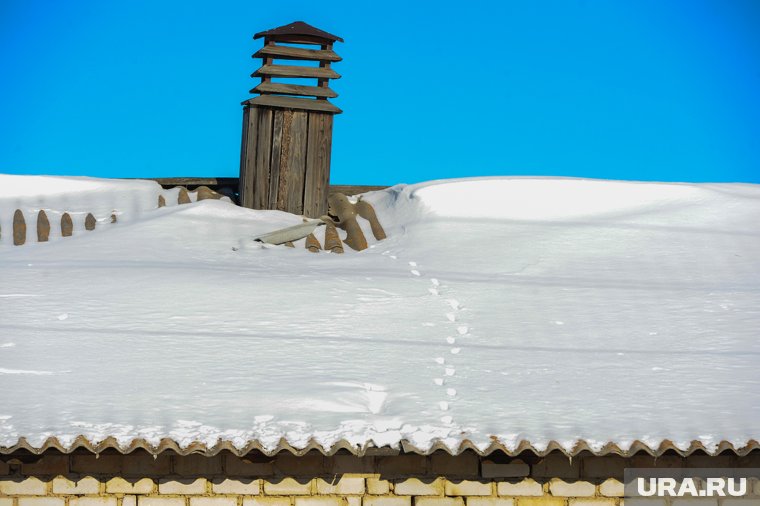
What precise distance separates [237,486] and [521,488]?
77.5 inches

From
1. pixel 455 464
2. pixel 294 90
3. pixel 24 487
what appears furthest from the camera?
pixel 294 90

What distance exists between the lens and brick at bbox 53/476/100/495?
653 centimetres

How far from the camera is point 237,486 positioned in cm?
655

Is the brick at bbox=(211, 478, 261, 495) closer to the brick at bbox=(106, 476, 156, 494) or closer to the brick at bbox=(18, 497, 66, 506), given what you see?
the brick at bbox=(106, 476, 156, 494)

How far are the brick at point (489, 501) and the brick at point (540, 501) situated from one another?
70 millimetres

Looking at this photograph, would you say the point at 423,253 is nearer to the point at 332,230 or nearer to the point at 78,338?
the point at 332,230

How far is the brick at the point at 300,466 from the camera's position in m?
6.56

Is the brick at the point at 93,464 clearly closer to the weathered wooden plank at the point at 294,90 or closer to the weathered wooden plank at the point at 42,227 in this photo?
the weathered wooden plank at the point at 42,227

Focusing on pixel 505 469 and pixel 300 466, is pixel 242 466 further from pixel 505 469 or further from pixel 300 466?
pixel 505 469

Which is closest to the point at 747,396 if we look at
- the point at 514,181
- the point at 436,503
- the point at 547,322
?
the point at 547,322

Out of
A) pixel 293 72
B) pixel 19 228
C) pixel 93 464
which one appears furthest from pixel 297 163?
pixel 93 464

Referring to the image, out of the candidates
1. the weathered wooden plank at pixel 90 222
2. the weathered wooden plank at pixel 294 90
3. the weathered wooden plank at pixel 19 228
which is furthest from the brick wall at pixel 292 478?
the weathered wooden plank at pixel 294 90

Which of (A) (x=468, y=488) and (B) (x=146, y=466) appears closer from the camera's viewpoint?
(B) (x=146, y=466)

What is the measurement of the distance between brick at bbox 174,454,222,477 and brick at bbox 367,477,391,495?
40.6 inches
